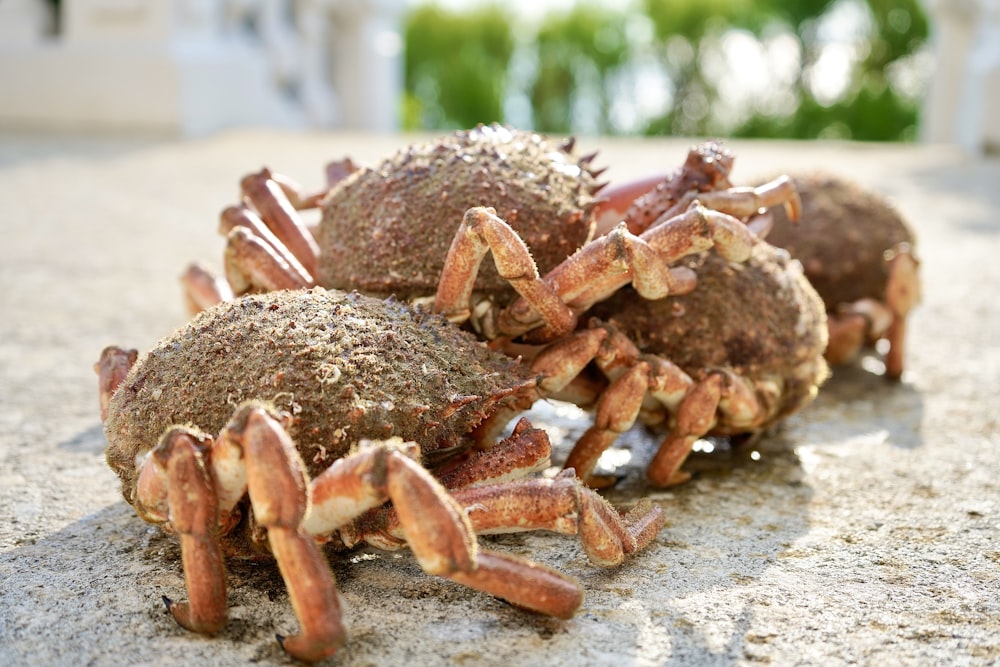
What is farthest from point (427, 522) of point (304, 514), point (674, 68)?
point (674, 68)

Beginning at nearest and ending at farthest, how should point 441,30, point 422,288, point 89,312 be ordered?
1. point 422,288
2. point 89,312
3. point 441,30

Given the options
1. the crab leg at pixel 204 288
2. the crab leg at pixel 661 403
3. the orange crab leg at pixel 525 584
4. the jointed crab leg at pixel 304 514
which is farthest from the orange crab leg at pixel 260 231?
the orange crab leg at pixel 525 584

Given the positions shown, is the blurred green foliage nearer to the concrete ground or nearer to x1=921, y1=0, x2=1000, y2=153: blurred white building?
x1=921, y1=0, x2=1000, y2=153: blurred white building

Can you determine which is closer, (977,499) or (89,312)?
(977,499)

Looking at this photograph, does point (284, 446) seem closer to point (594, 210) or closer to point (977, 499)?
point (594, 210)

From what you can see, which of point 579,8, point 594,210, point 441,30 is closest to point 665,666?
point 594,210

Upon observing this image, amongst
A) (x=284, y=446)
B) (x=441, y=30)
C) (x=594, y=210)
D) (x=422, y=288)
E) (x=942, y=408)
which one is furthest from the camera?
(x=441, y=30)
